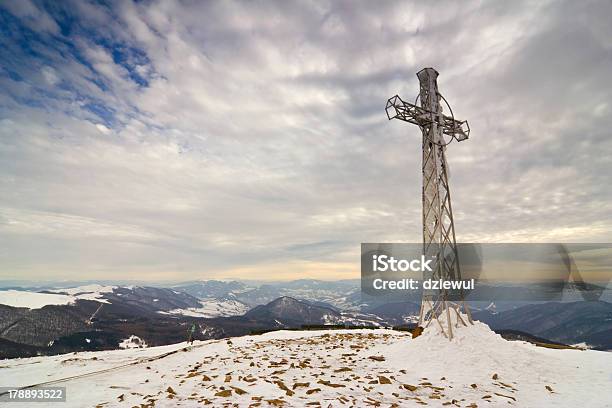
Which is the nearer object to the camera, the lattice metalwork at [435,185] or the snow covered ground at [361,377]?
the snow covered ground at [361,377]

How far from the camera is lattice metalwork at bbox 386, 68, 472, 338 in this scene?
80.0 ft

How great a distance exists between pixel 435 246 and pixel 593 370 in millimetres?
11044

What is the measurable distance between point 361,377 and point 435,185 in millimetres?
15551

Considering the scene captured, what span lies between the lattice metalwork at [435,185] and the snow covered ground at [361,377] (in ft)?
10.3

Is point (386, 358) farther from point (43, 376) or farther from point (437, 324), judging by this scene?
point (43, 376)

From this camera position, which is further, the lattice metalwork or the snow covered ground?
the lattice metalwork

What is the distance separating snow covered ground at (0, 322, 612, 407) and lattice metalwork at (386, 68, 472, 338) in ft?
10.3

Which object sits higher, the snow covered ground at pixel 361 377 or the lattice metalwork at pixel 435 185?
the lattice metalwork at pixel 435 185

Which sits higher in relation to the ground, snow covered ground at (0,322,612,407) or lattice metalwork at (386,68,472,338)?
lattice metalwork at (386,68,472,338)

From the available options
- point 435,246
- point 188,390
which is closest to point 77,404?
point 188,390

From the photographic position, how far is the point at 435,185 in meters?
25.7

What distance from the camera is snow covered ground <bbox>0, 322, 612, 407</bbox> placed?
13570 mm

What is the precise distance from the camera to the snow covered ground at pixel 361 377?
44.5 feet

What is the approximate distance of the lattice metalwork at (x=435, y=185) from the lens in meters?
24.4
